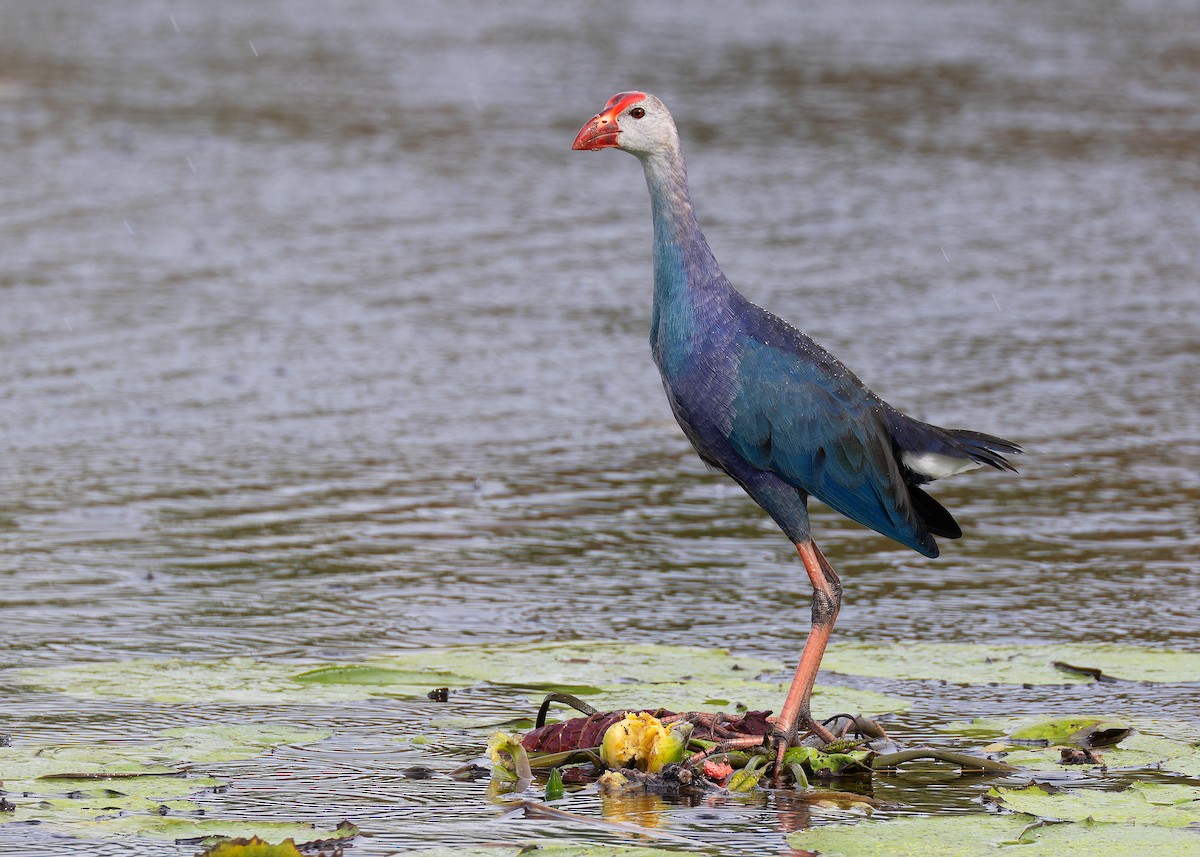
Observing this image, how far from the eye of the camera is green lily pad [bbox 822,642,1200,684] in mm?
5684

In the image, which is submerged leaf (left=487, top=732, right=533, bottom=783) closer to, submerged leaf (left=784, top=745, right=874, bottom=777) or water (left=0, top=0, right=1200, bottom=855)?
water (left=0, top=0, right=1200, bottom=855)

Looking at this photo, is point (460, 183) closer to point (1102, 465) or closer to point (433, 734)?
point (1102, 465)

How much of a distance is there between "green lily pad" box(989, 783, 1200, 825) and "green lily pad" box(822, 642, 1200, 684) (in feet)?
3.01

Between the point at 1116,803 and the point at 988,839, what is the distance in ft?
1.35

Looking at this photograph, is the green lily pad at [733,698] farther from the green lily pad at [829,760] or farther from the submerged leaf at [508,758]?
the submerged leaf at [508,758]

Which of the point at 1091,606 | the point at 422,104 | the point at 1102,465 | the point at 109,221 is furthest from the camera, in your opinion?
the point at 422,104

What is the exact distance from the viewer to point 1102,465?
320 inches

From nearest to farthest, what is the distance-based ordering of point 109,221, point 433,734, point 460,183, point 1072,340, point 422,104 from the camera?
point 433,734
point 1072,340
point 109,221
point 460,183
point 422,104

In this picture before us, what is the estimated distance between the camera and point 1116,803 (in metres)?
4.64

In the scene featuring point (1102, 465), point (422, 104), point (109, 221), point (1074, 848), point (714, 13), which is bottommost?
point (1074, 848)

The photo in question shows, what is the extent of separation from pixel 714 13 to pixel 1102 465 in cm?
1328

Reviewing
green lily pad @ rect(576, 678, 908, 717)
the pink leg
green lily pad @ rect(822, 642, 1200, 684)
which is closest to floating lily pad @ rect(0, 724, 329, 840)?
green lily pad @ rect(576, 678, 908, 717)

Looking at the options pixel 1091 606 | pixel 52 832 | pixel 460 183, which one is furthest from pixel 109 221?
pixel 52 832

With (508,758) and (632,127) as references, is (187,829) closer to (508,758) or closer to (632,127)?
(508,758)
